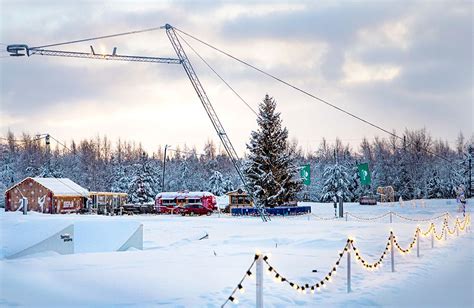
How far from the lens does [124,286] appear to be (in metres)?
11.2

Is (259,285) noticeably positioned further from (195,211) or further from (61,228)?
(195,211)

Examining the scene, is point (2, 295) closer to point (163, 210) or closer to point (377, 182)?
point (163, 210)

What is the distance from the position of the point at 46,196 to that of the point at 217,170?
58617mm

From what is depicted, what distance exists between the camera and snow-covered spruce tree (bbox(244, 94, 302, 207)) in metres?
53.9

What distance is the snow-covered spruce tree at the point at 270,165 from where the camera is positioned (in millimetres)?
53875

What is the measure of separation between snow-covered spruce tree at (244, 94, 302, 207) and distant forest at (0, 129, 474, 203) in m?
12.4

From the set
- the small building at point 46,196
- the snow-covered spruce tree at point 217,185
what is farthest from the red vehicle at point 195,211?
the snow-covered spruce tree at point 217,185

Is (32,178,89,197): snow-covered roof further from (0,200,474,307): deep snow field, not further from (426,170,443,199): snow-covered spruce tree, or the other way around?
(426,170,443,199): snow-covered spruce tree

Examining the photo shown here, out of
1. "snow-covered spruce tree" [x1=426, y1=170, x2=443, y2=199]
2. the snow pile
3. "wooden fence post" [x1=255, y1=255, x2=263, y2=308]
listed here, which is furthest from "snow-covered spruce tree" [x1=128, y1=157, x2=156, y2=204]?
"wooden fence post" [x1=255, y1=255, x2=263, y2=308]

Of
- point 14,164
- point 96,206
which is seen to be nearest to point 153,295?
point 96,206

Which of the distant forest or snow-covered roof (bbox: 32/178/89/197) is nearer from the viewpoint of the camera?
snow-covered roof (bbox: 32/178/89/197)

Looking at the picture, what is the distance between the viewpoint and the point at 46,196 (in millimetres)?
57781

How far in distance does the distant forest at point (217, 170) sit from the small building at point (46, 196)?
880cm

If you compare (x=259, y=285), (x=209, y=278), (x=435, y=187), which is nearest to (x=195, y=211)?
(x=209, y=278)
